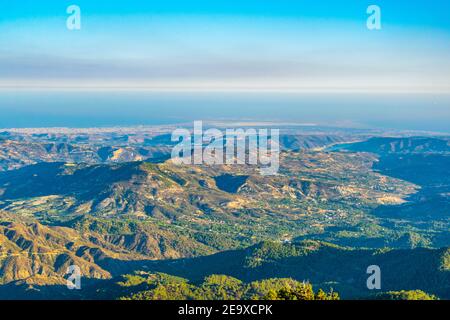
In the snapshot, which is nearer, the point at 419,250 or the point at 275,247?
the point at 419,250

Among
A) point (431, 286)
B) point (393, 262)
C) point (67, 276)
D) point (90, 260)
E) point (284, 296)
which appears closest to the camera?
point (284, 296)

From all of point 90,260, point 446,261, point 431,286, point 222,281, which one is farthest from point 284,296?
point 90,260

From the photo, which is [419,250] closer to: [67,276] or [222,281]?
[222,281]

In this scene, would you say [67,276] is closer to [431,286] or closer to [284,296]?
[431,286]
